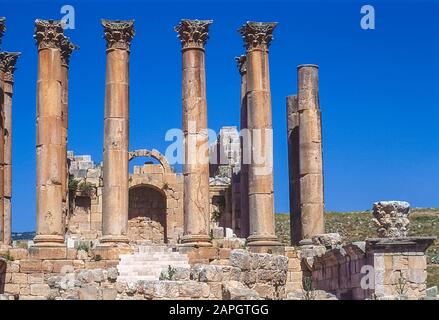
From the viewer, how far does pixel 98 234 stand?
4828 centimetres

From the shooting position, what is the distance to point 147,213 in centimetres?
5066

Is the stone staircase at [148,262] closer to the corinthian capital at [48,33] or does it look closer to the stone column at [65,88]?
the stone column at [65,88]

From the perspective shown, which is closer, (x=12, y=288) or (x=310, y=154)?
(x=12, y=288)

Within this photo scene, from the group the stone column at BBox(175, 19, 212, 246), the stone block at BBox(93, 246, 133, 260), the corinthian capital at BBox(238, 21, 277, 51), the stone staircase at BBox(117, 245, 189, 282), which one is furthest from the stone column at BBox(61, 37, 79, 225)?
the corinthian capital at BBox(238, 21, 277, 51)

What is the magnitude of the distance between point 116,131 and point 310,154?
836 centimetres

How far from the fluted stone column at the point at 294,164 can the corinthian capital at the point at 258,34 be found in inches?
169

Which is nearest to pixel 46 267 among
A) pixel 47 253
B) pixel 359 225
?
pixel 47 253

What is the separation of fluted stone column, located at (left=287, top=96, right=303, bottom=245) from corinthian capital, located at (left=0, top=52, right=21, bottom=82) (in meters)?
12.4

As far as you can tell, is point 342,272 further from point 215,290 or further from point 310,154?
point 310,154

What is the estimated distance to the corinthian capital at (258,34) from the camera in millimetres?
39875

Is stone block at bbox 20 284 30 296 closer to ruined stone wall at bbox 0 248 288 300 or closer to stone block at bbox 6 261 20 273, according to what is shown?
ruined stone wall at bbox 0 248 288 300

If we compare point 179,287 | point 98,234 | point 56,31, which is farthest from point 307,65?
point 179,287
